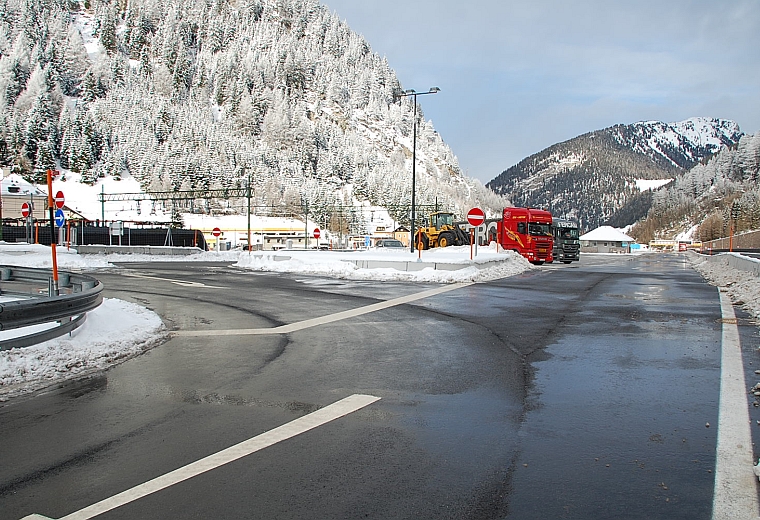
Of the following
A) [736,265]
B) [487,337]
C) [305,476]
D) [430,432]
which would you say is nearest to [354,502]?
[305,476]

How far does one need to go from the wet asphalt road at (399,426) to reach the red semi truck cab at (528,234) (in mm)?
27794

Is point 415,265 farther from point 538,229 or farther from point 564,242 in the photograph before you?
point 564,242

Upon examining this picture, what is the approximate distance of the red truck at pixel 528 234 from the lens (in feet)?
123

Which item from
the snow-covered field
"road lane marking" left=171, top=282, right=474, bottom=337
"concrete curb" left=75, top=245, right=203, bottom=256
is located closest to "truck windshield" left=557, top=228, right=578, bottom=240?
the snow-covered field

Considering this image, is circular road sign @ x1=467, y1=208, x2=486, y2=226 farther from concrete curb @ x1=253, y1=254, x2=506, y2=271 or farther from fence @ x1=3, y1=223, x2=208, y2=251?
fence @ x1=3, y1=223, x2=208, y2=251

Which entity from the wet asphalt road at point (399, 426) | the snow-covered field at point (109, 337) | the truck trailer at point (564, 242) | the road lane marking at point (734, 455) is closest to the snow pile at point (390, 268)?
the snow-covered field at point (109, 337)

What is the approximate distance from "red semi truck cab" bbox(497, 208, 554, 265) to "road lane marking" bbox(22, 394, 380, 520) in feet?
109

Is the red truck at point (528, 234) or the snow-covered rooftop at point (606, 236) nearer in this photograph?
the red truck at point (528, 234)

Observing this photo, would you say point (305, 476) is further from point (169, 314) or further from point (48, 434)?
point (169, 314)

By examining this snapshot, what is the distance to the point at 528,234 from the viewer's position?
37.6 m

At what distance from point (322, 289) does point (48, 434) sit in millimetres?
12734

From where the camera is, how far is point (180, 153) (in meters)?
163

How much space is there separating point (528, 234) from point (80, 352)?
108ft

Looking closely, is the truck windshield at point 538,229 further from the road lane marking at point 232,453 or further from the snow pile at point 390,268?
the road lane marking at point 232,453
